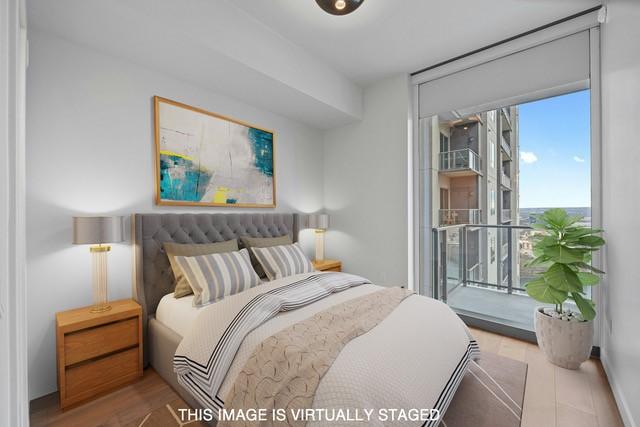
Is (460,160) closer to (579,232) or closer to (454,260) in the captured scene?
(454,260)

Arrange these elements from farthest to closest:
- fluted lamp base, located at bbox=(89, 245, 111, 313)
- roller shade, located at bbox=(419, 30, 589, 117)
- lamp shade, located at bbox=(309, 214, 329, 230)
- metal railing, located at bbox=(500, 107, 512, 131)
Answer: lamp shade, located at bbox=(309, 214, 329, 230) < metal railing, located at bbox=(500, 107, 512, 131) < roller shade, located at bbox=(419, 30, 589, 117) < fluted lamp base, located at bbox=(89, 245, 111, 313)

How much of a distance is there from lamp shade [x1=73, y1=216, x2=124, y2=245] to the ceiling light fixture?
2061 millimetres

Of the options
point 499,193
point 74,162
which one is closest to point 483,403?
point 499,193

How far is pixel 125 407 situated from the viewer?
1.71 metres

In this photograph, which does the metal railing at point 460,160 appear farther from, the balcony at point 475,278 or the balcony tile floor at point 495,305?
the balcony tile floor at point 495,305

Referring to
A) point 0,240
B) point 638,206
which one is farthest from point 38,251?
point 638,206

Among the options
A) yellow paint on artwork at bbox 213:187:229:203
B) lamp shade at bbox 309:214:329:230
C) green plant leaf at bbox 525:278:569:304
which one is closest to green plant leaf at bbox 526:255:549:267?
green plant leaf at bbox 525:278:569:304

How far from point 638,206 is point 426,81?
229 cm

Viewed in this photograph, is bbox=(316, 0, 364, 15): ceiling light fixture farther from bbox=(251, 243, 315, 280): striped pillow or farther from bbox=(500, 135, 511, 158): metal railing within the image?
bbox=(500, 135, 511, 158): metal railing

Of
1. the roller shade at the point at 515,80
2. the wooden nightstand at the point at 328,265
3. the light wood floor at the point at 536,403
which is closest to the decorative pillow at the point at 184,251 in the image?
the light wood floor at the point at 536,403

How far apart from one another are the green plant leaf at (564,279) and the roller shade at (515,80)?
1.58 metres

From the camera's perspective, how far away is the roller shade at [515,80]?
2.34 metres

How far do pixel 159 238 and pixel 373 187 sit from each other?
93.7 inches

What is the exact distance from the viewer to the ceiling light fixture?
184 cm
